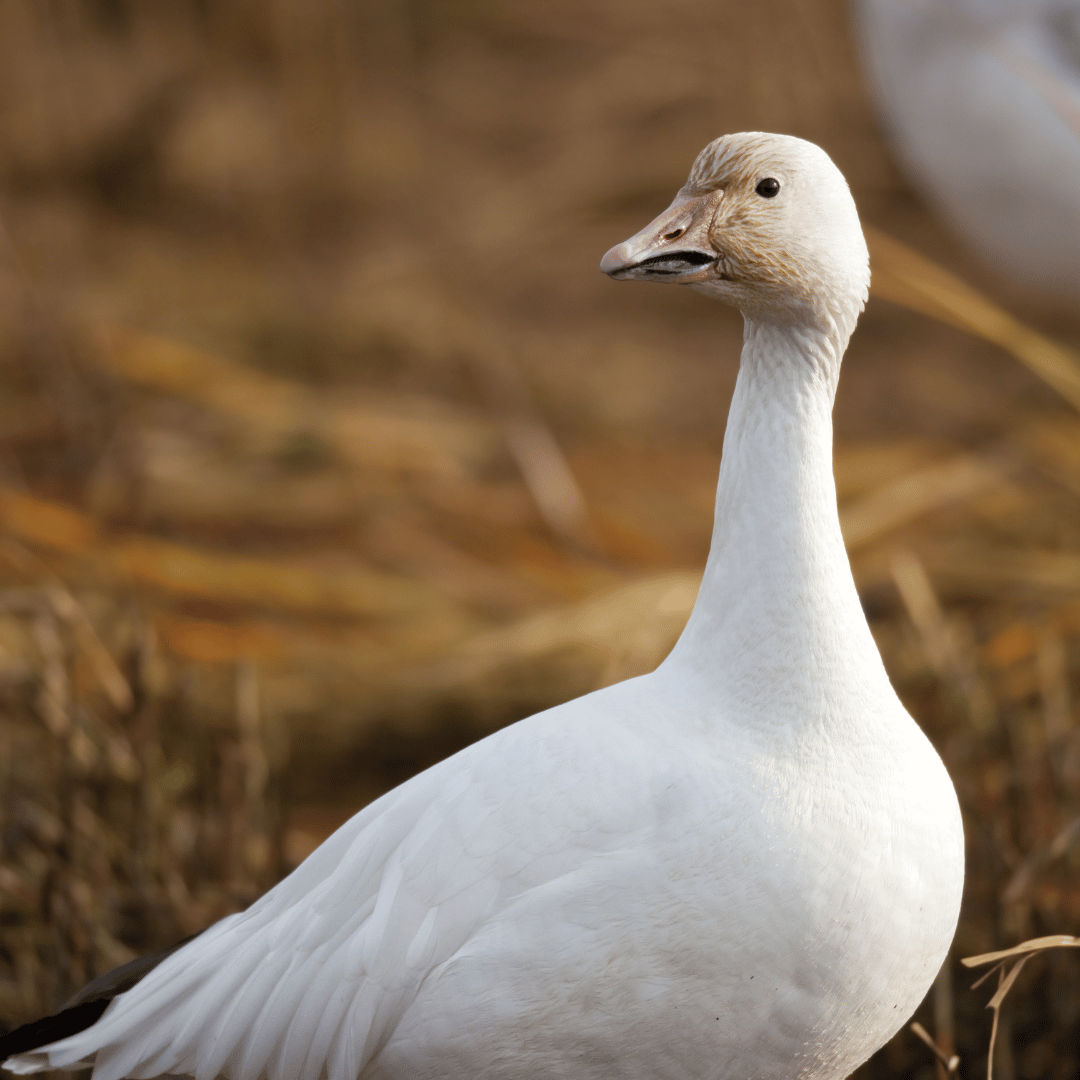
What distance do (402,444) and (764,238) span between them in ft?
9.16

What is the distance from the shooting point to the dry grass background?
2.12 m

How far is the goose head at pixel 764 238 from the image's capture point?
→ 1.27m

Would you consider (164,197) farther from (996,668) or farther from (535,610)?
(996,668)

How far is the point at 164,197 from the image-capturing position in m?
5.99

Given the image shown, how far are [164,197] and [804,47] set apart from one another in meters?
2.88

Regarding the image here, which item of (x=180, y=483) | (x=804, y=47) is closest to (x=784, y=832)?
(x=180, y=483)

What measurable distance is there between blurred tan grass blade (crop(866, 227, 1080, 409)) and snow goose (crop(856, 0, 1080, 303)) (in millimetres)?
455

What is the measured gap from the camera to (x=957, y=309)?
1911 mm

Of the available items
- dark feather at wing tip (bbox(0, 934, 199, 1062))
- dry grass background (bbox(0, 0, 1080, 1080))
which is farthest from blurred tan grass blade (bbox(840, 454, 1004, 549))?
dark feather at wing tip (bbox(0, 934, 199, 1062))

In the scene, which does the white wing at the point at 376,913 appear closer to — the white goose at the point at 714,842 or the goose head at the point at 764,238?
the white goose at the point at 714,842

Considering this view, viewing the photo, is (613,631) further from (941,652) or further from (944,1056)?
(944,1056)

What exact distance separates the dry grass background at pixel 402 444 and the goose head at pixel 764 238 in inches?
25.1


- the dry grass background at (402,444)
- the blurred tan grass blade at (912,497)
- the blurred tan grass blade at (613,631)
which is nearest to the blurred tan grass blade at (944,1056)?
the dry grass background at (402,444)

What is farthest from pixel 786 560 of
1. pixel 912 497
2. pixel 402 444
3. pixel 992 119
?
pixel 402 444
